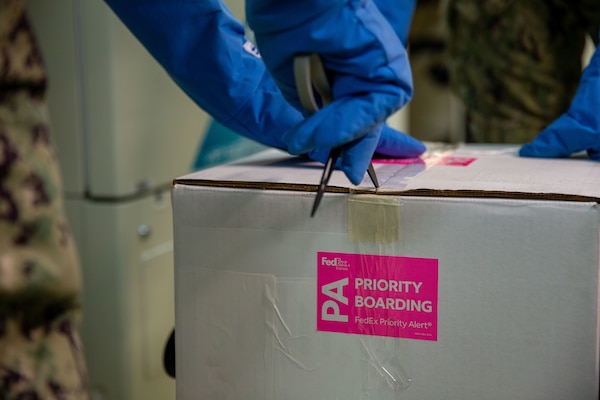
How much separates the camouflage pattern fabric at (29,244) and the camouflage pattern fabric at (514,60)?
1.18 meters

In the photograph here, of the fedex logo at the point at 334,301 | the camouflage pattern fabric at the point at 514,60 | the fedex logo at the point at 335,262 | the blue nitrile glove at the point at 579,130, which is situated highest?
the camouflage pattern fabric at the point at 514,60

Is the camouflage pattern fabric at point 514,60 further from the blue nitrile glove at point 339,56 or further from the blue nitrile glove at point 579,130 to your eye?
the blue nitrile glove at point 339,56

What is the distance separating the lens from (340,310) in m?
0.79

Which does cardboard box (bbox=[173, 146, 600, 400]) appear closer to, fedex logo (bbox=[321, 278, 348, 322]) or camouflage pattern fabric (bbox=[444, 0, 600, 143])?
fedex logo (bbox=[321, 278, 348, 322])

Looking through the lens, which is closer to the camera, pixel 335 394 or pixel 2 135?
pixel 2 135

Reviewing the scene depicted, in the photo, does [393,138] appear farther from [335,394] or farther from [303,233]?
[335,394]

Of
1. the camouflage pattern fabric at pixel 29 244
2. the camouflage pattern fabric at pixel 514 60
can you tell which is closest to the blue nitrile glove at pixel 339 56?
the camouflage pattern fabric at pixel 29 244

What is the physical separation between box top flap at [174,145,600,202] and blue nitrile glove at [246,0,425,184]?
100 millimetres

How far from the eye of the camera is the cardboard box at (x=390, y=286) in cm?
73

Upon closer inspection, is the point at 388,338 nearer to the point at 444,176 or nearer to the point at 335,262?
the point at 335,262

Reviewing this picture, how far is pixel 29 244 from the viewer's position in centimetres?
51

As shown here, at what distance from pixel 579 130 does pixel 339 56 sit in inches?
18.1

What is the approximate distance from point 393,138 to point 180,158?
0.52 meters

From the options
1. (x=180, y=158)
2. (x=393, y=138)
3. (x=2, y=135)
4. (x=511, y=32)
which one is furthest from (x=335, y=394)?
(x=511, y=32)
